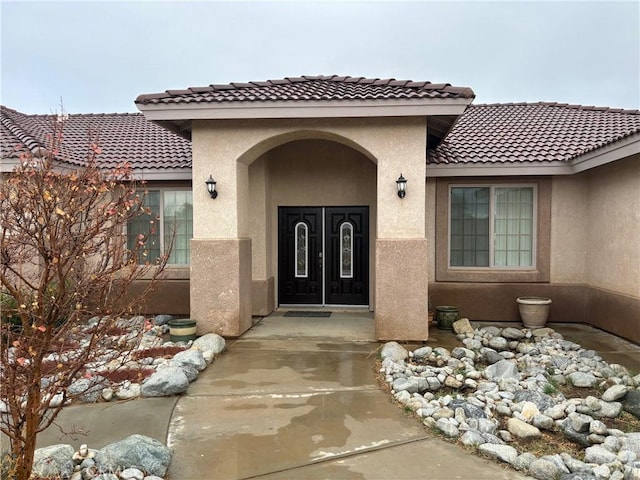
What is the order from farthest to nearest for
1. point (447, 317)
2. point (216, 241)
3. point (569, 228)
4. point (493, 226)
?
point (493, 226) → point (569, 228) → point (447, 317) → point (216, 241)

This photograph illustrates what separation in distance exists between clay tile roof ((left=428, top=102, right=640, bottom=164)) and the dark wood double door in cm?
277

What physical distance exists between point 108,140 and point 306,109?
7650 mm

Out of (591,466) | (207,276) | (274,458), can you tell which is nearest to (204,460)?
(274,458)

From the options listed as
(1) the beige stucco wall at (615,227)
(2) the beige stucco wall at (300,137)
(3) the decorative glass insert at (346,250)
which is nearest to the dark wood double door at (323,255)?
(3) the decorative glass insert at (346,250)

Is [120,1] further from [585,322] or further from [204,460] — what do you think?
[585,322]

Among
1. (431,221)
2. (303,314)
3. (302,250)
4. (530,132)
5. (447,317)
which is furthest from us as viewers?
(302,250)

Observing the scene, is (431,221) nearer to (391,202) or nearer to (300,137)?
(391,202)

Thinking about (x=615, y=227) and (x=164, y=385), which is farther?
(x=615, y=227)

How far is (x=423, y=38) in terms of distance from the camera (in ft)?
78.3

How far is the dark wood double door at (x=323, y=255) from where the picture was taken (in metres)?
11.7

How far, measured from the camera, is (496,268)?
424 inches

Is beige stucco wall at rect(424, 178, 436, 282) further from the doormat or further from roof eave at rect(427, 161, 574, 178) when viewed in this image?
the doormat

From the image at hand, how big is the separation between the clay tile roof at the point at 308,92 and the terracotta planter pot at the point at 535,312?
192 inches

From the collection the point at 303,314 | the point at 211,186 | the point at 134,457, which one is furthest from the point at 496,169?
the point at 134,457
